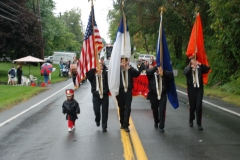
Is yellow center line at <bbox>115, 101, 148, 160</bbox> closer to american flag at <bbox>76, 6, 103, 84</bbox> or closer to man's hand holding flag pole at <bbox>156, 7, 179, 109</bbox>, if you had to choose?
man's hand holding flag pole at <bbox>156, 7, 179, 109</bbox>

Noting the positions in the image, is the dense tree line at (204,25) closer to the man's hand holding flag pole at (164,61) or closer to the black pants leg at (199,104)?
the man's hand holding flag pole at (164,61)

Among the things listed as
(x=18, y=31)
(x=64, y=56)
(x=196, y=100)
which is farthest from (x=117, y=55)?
(x=64, y=56)

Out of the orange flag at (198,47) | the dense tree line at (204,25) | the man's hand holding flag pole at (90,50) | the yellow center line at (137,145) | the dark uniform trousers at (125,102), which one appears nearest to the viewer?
the yellow center line at (137,145)

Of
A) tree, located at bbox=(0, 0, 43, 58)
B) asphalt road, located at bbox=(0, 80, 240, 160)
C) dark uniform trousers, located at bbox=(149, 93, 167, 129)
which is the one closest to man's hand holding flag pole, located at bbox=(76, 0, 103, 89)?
asphalt road, located at bbox=(0, 80, 240, 160)

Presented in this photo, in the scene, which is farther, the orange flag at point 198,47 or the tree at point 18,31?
the tree at point 18,31

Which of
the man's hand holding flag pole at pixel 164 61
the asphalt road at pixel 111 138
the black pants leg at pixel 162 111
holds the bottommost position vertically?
the asphalt road at pixel 111 138

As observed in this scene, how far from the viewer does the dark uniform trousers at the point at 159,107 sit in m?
9.27

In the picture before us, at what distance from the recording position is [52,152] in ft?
24.2

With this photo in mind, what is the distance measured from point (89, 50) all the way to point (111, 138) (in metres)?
2.55

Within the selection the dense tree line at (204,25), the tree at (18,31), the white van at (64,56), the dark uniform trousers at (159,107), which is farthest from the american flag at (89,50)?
the white van at (64,56)

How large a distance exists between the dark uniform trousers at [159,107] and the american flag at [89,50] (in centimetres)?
167

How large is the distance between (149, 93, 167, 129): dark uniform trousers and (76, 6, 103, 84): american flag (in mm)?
1669

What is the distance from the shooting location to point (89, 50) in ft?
32.7

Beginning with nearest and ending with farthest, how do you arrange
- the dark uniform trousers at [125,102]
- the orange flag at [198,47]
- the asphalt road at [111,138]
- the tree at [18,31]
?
the asphalt road at [111,138] < the dark uniform trousers at [125,102] < the orange flag at [198,47] < the tree at [18,31]
